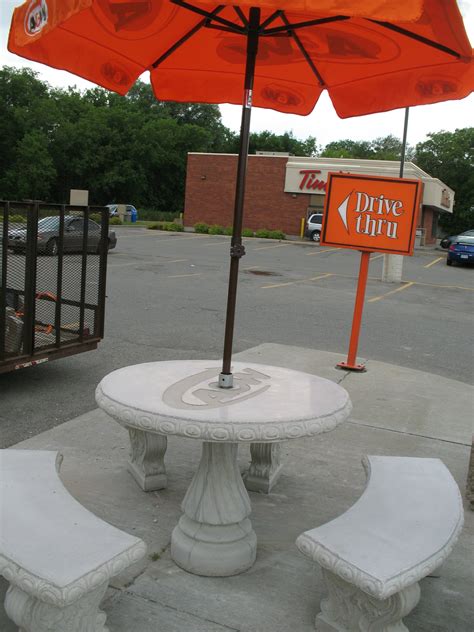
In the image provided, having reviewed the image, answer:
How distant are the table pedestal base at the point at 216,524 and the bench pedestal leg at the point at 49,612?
76 cm

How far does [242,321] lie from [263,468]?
263 inches

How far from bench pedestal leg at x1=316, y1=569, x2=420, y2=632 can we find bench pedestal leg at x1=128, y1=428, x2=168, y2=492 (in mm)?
1590

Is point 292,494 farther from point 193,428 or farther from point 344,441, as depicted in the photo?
point 193,428

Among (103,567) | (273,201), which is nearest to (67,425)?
(103,567)

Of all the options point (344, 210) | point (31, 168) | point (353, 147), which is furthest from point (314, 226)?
point (353, 147)

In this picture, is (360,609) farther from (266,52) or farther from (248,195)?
(248,195)

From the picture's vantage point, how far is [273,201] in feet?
134

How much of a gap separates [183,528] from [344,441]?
6.99 ft

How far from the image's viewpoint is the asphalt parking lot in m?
6.34

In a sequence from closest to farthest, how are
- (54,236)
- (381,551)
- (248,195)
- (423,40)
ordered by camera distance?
(381,551)
(423,40)
(54,236)
(248,195)

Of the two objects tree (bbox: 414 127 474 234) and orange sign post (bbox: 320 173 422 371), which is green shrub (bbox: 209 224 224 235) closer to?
tree (bbox: 414 127 474 234)

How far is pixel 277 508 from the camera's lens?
3883mm

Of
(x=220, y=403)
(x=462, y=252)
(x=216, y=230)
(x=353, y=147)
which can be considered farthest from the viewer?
(x=353, y=147)

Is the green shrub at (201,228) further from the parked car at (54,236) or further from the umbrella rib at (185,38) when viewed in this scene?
the umbrella rib at (185,38)
